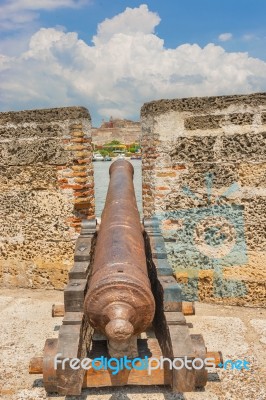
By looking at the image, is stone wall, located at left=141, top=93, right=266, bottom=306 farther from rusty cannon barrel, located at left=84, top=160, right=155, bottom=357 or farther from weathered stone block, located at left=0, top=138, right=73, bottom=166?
rusty cannon barrel, located at left=84, top=160, right=155, bottom=357

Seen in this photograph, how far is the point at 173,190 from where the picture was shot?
419 cm

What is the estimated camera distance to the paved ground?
104 inches

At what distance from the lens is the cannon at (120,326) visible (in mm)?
2064

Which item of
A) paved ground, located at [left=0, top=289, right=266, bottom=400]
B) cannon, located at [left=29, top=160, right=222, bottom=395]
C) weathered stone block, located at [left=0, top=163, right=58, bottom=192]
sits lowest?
paved ground, located at [left=0, top=289, right=266, bottom=400]

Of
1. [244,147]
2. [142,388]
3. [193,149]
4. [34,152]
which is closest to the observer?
[142,388]

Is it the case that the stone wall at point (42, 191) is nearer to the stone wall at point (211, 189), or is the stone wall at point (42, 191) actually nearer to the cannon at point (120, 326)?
the stone wall at point (211, 189)

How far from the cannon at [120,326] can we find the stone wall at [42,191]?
63.6 inches

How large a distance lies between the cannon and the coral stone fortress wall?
1.34 meters

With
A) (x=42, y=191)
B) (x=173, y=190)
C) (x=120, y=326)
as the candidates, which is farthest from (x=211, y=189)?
(x=120, y=326)

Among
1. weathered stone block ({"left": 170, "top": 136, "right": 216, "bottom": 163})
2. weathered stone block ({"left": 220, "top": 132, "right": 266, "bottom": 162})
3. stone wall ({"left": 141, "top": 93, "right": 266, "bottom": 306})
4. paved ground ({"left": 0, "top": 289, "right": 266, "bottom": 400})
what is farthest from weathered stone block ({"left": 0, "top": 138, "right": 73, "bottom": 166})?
weathered stone block ({"left": 220, "top": 132, "right": 266, "bottom": 162})

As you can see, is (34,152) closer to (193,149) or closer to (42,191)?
(42,191)

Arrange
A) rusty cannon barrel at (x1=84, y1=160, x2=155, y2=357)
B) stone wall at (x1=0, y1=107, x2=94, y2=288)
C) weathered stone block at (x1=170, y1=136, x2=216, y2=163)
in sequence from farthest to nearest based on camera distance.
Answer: stone wall at (x1=0, y1=107, x2=94, y2=288) < weathered stone block at (x1=170, y1=136, x2=216, y2=163) < rusty cannon barrel at (x1=84, y1=160, x2=155, y2=357)

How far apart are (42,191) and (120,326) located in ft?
9.24

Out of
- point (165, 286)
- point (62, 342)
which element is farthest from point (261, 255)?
point (62, 342)
